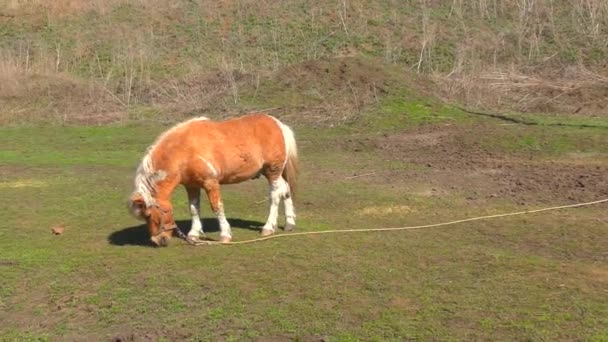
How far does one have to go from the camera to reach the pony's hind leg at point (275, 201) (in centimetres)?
1018

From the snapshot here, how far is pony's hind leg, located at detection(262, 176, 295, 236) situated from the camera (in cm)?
1018

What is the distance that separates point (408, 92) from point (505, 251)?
14176 mm

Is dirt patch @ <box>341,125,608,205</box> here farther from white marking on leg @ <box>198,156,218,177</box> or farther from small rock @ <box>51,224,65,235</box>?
small rock @ <box>51,224,65,235</box>

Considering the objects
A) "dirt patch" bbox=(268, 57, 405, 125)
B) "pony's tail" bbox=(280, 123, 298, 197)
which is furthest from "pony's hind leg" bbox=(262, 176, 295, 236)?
"dirt patch" bbox=(268, 57, 405, 125)

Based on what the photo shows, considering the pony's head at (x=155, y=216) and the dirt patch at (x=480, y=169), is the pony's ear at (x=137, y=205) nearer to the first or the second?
the pony's head at (x=155, y=216)

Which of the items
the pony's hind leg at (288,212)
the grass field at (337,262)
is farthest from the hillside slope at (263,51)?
the pony's hind leg at (288,212)

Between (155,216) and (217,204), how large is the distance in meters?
0.78

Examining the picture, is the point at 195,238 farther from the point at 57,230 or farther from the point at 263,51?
the point at 263,51

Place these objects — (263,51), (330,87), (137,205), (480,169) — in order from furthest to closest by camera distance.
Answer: (263,51) → (330,87) → (480,169) → (137,205)

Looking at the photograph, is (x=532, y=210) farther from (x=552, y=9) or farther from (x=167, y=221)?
(x=552, y=9)

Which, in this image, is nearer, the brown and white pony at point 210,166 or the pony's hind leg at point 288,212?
the brown and white pony at point 210,166

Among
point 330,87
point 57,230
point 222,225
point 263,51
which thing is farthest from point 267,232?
point 263,51

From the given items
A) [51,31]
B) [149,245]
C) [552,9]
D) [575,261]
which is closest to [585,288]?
[575,261]

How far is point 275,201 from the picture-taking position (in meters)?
10.3
